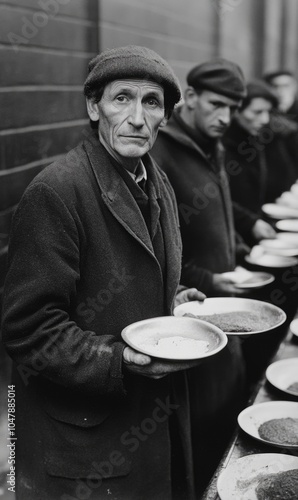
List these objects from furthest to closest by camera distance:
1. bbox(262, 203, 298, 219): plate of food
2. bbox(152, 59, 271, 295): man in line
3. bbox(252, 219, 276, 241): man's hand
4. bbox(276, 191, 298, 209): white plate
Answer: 1. bbox(276, 191, 298, 209): white plate
2. bbox(262, 203, 298, 219): plate of food
3. bbox(252, 219, 276, 241): man's hand
4. bbox(152, 59, 271, 295): man in line

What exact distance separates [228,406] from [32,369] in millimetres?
1892

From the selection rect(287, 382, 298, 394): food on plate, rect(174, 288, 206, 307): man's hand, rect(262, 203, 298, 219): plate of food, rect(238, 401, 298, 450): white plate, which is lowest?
rect(262, 203, 298, 219): plate of food

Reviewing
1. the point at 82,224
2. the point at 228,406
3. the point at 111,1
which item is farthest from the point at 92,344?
the point at 111,1

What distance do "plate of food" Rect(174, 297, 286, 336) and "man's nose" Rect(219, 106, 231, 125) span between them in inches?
50.1

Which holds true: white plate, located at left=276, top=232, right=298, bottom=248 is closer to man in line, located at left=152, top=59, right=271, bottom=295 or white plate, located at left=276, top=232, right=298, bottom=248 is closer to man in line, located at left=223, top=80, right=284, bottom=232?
man in line, located at left=223, top=80, right=284, bottom=232

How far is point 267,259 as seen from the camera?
4.10 m

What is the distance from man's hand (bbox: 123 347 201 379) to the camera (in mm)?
1792

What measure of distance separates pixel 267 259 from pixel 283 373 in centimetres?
161

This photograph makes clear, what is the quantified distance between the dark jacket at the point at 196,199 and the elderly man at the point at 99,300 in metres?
1.17

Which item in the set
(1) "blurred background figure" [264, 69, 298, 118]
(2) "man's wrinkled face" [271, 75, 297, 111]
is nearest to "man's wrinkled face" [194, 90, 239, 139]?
(1) "blurred background figure" [264, 69, 298, 118]

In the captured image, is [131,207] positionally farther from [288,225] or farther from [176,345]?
[288,225]

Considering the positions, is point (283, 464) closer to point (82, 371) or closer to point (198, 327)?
point (198, 327)

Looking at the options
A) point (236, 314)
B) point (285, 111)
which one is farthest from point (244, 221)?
point (285, 111)

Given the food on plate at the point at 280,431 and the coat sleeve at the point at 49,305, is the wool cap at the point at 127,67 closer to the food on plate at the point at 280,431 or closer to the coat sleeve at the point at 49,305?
the coat sleeve at the point at 49,305
